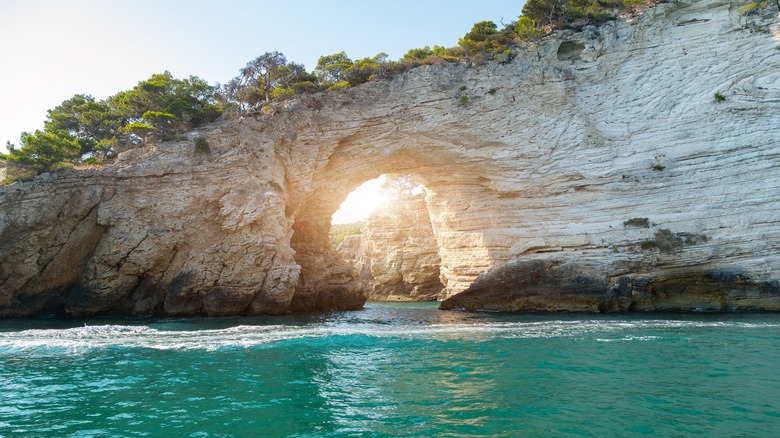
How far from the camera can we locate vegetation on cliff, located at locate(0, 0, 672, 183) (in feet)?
79.9

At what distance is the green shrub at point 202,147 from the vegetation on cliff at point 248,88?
1448 mm

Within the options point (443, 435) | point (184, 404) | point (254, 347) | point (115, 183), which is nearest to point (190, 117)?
point (115, 183)

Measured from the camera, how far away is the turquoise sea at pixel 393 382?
6.61 meters

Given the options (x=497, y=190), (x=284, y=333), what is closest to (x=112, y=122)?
(x=284, y=333)

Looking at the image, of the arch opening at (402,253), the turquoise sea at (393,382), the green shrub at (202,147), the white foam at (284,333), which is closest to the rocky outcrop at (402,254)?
the arch opening at (402,253)

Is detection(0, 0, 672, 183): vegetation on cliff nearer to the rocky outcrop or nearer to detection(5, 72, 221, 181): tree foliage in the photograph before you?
detection(5, 72, 221, 181): tree foliage

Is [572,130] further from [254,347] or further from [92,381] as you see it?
[92,381]

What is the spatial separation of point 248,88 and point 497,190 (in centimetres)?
1496

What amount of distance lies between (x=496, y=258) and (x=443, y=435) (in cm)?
2015

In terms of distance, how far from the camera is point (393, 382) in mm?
9055

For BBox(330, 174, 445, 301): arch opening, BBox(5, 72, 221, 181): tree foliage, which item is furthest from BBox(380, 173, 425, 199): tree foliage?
BBox(5, 72, 221, 181): tree foliage

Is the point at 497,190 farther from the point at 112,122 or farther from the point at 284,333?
the point at 112,122

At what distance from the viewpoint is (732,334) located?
45.5ft

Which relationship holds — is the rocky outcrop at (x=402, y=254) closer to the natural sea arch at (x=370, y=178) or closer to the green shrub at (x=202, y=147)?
the natural sea arch at (x=370, y=178)
